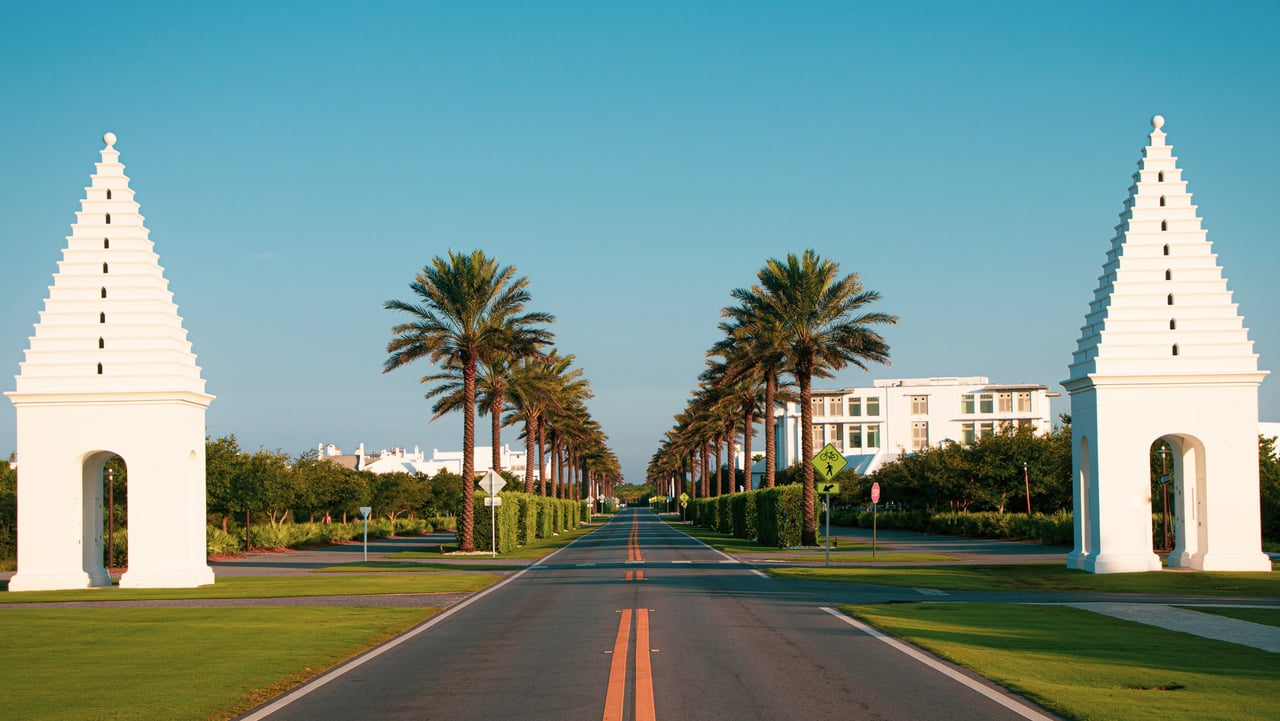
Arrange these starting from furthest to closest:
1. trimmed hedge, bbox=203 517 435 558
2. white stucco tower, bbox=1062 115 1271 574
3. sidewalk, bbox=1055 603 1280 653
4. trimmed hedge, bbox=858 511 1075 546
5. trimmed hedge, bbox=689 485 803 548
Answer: trimmed hedge, bbox=858 511 1075 546, trimmed hedge, bbox=689 485 803 548, trimmed hedge, bbox=203 517 435 558, white stucco tower, bbox=1062 115 1271 574, sidewalk, bbox=1055 603 1280 653

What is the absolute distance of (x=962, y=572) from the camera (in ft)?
100

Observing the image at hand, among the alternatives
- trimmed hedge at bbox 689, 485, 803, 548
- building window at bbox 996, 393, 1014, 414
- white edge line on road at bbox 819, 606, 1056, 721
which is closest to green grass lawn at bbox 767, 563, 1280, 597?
white edge line on road at bbox 819, 606, 1056, 721

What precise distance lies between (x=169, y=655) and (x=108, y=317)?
17.3 metres

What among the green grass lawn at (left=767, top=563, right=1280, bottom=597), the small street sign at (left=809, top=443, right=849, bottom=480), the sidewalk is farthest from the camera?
the small street sign at (left=809, top=443, right=849, bottom=480)

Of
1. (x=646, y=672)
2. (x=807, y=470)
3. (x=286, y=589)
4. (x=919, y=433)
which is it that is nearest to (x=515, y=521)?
(x=807, y=470)

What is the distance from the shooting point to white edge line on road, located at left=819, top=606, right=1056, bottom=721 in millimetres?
9884

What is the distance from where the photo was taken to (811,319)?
46.5 m

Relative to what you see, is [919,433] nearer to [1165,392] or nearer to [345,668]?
[1165,392]

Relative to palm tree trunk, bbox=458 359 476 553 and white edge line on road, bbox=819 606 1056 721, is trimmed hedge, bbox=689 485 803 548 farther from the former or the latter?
white edge line on road, bbox=819 606 1056 721

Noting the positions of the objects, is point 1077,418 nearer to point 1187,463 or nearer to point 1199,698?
point 1187,463

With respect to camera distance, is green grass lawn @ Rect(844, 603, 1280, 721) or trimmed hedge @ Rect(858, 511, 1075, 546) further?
trimmed hedge @ Rect(858, 511, 1075, 546)

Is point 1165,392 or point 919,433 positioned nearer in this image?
point 1165,392

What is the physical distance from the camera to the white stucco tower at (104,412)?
2864cm

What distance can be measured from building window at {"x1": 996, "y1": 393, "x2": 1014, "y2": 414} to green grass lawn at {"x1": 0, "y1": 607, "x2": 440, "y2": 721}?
402ft
